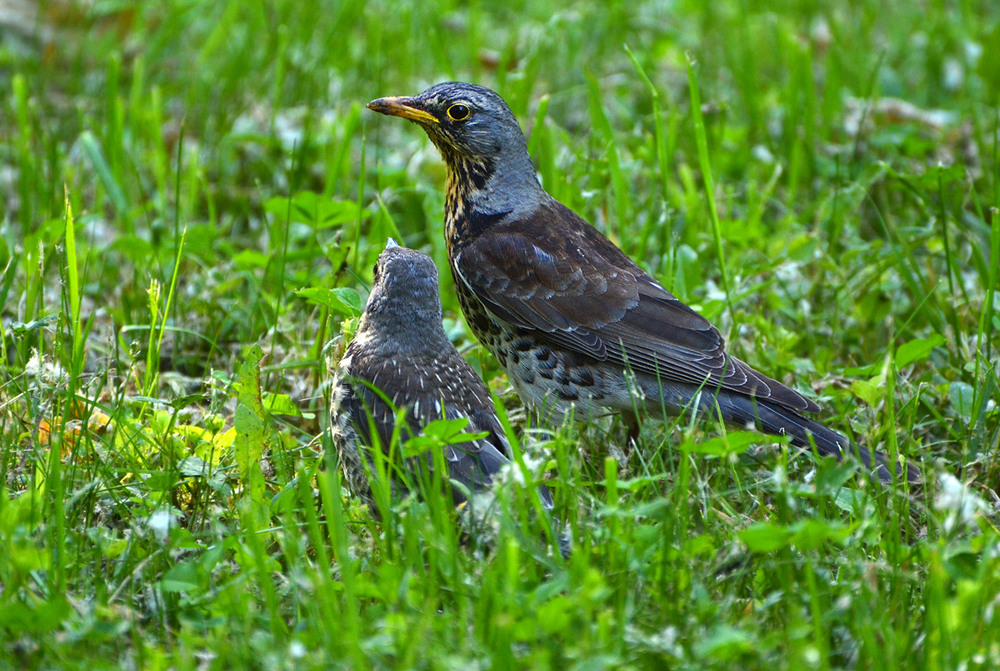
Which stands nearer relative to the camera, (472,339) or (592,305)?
(592,305)

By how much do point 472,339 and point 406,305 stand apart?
1.17 m

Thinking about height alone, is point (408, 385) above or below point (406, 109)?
below

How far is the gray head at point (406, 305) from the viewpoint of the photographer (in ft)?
13.0

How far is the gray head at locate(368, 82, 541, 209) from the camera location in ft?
15.7

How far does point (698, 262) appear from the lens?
211 inches

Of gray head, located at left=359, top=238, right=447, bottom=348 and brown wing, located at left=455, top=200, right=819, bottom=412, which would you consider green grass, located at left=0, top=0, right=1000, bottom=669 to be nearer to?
brown wing, located at left=455, top=200, right=819, bottom=412

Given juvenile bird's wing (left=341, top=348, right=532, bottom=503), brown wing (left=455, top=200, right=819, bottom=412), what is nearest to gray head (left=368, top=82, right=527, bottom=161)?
brown wing (left=455, top=200, right=819, bottom=412)

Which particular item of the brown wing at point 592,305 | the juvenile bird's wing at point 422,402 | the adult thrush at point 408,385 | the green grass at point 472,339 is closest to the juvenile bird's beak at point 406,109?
the green grass at point 472,339

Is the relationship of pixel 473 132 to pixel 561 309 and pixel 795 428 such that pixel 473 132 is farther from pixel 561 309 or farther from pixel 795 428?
pixel 795 428

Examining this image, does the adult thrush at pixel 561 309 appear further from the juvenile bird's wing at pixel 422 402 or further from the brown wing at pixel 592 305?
the juvenile bird's wing at pixel 422 402

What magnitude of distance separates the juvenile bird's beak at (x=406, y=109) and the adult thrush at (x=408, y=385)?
84 cm

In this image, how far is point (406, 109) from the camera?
4770 millimetres

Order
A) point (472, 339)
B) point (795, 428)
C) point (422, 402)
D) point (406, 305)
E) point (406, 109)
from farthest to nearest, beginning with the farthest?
point (472, 339), point (406, 109), point (795, 428), point (406, 305), point (422, 402)

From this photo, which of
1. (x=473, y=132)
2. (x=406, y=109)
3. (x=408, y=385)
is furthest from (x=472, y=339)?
(x=408, y=385)
